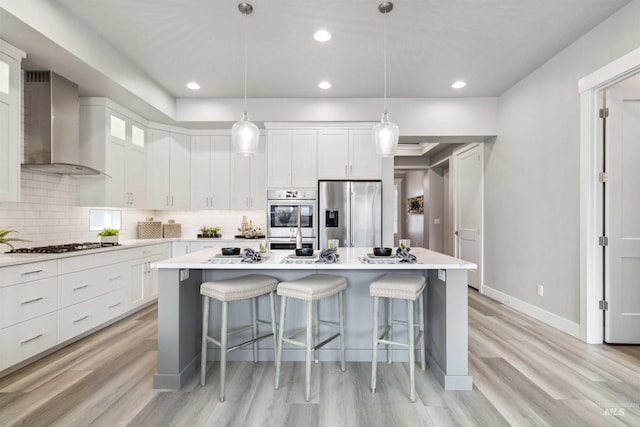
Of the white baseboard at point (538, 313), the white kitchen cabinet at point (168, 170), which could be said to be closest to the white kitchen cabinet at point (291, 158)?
the white kitchen cabinet at point (168, 170)

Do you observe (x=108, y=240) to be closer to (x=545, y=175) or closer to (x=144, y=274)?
(x=144, y=274)

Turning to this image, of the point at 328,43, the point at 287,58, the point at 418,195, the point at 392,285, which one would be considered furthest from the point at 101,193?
the point at 418,195

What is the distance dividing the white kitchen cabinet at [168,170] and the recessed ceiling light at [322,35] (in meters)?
2.87

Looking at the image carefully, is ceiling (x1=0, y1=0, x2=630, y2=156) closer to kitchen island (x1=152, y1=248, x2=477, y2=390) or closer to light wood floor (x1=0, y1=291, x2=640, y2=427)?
kitchen island (x1=152, y1=248, x2=477, y2=390)

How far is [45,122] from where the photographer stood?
3127 mm

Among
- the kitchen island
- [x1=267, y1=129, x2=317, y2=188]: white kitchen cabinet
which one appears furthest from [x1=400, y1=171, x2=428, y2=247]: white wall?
the kitchen island

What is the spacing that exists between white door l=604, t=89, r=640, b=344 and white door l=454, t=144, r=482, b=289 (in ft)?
6.75

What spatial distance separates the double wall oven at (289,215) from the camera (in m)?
4.68

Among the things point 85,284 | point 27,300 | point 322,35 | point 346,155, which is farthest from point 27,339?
point 346,155

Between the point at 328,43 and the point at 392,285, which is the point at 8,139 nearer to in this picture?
the point at 328,43

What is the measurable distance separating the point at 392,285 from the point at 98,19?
3.28 meters

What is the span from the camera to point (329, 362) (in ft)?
8.65

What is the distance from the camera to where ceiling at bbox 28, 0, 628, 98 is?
2660mm

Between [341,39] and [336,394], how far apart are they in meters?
3.02
